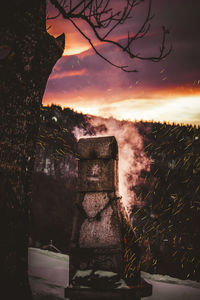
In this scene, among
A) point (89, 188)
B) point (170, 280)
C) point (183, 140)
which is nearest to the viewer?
point (89, 188)

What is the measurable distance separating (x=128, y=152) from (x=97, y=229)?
865 inches

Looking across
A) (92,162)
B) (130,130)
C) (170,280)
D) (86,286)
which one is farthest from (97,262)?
(130,130)

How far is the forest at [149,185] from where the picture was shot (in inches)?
862

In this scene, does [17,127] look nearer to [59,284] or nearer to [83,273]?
[83,273]

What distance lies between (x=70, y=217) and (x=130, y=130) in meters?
9.55

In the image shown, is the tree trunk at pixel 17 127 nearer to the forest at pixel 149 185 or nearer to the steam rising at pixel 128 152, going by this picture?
the forest at pixel 149 185

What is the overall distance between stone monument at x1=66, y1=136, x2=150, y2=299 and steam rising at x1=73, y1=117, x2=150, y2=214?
20633 mm

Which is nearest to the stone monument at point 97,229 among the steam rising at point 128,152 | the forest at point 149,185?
the forest at point 149,185

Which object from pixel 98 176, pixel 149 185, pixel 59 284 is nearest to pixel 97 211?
pixel 98 176

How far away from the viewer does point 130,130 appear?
25625 mm

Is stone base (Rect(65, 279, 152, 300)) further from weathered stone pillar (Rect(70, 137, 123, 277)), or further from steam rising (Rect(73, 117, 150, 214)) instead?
steam rising (Rect(73, 117, 150, 214))

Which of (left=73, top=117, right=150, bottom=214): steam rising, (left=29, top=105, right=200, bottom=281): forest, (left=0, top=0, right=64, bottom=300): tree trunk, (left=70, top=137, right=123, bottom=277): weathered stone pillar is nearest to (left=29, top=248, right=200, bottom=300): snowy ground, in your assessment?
(left=70, top=137, right=123, bottom=277): weathered stone pillar

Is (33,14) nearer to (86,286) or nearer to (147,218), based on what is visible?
(86,286)

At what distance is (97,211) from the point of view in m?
3.90
